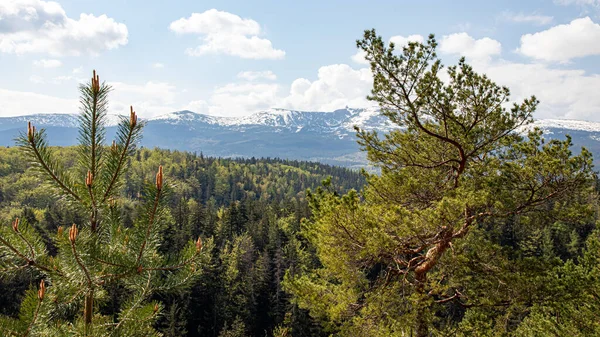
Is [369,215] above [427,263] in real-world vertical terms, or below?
above

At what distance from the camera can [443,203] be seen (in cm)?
713

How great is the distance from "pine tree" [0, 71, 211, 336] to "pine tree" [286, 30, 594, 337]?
5386 mm

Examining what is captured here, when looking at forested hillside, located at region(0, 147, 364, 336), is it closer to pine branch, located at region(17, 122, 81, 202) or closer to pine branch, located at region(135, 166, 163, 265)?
pine branch, located at region(135, 166, 163, 265)

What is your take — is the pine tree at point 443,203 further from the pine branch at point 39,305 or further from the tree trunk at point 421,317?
the pine branch at point 39,305

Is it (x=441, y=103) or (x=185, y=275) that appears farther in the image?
(x=441, y=103)

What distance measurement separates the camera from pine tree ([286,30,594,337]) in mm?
7598

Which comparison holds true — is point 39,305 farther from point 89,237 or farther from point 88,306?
point 89,237

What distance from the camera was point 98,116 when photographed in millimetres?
3301

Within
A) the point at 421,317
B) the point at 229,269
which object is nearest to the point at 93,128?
the point at 421,317

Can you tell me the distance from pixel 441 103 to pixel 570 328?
701cm

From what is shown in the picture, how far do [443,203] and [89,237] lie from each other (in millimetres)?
6205

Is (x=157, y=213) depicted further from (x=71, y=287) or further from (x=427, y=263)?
(x=427, y=263)

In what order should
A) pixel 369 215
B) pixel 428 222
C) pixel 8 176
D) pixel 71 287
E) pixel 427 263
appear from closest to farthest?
1. pixel 71 287
2. pixel 428 222
3. pixel 369 215
4. pixel 427 263
5. pixel 8 176

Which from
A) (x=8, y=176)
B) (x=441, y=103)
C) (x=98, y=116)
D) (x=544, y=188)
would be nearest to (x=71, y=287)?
(x=98, y=116)
